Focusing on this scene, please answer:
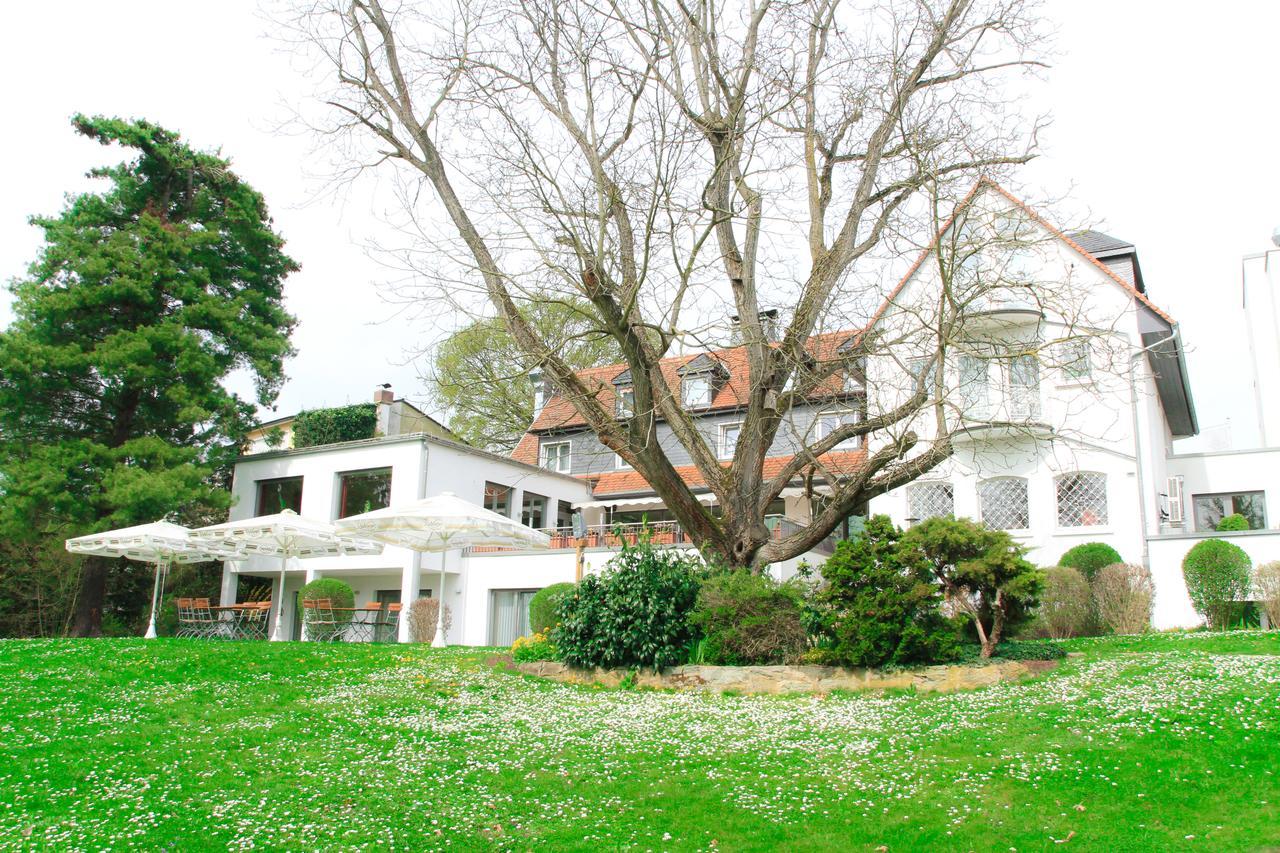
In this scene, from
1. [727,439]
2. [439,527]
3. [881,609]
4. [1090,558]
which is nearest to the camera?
[881,609]

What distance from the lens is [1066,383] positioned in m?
22.5

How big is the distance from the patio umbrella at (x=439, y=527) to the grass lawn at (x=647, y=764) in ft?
22.7

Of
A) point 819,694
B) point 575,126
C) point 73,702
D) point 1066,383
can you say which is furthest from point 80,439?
point 1066,383

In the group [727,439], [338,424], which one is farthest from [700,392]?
[338,424]

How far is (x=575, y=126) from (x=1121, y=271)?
1658 cm

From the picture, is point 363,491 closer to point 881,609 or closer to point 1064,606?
point 1064,606

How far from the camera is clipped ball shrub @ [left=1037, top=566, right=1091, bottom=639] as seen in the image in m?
17.1

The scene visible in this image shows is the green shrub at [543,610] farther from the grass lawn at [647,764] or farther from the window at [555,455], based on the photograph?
the window at [555,455]

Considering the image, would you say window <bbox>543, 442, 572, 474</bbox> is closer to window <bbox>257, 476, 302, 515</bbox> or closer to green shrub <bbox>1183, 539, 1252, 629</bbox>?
window <bbox>257, 476, 302, 515</bbox>

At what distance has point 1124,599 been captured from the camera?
55.8 feet

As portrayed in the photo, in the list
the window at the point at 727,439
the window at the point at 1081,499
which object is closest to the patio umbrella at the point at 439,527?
the window at the point at 727,439

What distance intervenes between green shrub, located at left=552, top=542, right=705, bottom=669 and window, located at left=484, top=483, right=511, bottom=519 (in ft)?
62.5

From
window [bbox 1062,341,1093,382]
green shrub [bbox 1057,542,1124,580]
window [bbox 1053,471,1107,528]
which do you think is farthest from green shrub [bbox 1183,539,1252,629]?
window [bbox 1062,341,1093,382]

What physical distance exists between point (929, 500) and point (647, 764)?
54.5 feet
